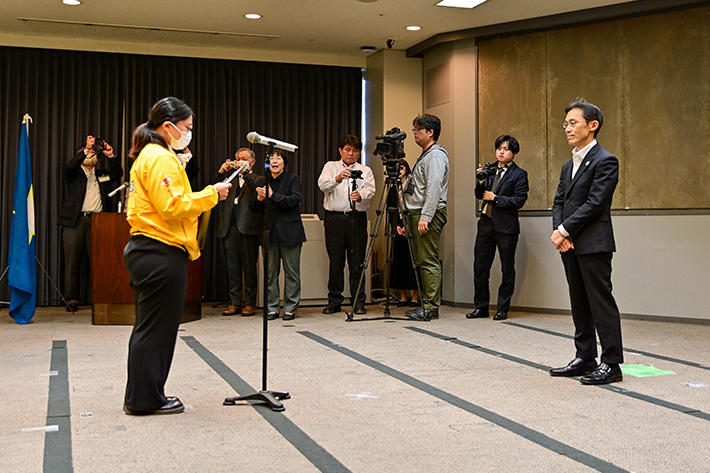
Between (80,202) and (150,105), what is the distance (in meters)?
1.32

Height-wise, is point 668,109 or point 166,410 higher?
point 668,109

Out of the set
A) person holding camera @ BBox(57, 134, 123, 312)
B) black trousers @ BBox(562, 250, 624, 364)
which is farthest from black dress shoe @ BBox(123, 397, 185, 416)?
person holding camera @ BBox(57, 134, 123, 312)

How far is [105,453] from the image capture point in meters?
2.34

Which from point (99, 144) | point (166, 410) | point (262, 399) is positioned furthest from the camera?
point (99, 144)

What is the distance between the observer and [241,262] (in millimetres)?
6152

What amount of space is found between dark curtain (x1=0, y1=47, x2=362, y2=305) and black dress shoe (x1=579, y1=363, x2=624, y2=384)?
4436mm

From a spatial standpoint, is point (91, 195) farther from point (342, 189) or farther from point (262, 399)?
point (262, 399)

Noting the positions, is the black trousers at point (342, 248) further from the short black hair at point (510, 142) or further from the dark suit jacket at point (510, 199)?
the short black hair at point (510, 142)

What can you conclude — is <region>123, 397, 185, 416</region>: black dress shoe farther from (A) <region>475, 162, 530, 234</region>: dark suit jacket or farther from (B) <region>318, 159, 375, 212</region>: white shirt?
(A) <region>475, 162, 530, 234</region>: dark suit jacket

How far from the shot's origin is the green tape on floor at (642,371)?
11.9 feet

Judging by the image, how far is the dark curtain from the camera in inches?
263

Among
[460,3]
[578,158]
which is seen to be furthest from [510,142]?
[578,158]

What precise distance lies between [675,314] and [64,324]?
4933 millimetres

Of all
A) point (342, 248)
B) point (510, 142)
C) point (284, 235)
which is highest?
point (510, 142)
